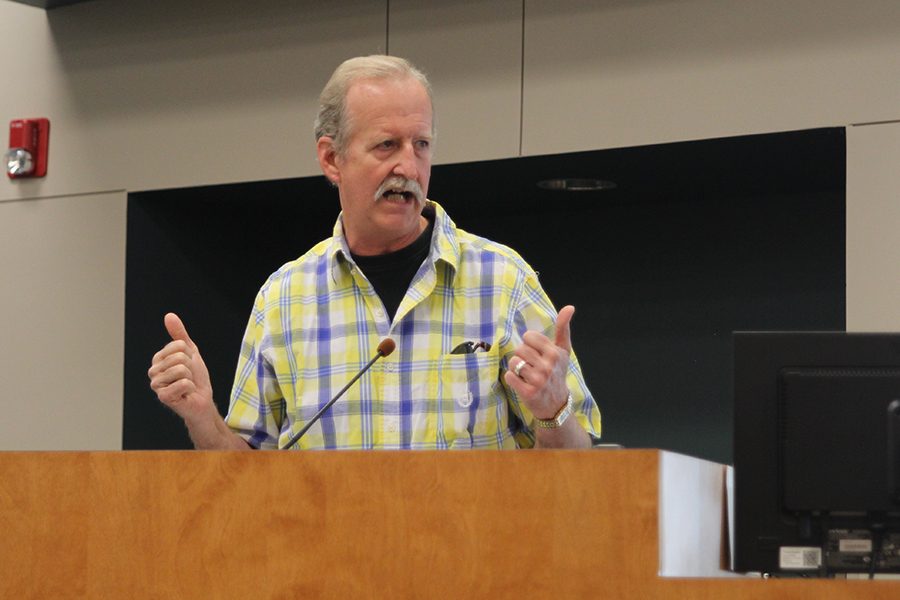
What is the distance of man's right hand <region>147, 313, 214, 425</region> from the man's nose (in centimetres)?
56

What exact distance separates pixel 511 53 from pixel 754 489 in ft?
7.74

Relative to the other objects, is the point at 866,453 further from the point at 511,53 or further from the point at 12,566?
the point at 511,53

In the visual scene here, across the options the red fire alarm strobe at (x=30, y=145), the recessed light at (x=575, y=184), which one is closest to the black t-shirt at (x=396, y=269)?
the recessed light at (x=575, y=184)

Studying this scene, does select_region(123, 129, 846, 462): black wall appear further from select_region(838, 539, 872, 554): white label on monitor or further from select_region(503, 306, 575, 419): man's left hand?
select_region(838, 539, 872, 554): white label on monitor

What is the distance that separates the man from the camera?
2.59 metres

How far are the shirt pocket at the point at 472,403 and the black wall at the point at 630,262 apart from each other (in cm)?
154

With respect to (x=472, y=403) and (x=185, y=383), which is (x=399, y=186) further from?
(x=185, y=383)

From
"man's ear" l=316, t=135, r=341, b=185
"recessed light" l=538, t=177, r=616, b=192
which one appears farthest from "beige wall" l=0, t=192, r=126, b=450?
"man's ear" l=316, t=135, r=341, b=185

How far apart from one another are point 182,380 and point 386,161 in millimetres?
635

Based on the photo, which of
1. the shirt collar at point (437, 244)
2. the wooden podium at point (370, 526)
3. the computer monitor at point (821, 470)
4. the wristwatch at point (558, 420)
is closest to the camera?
the wooden podium at point (370, 526)

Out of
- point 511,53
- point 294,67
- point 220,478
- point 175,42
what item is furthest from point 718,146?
point 220,478

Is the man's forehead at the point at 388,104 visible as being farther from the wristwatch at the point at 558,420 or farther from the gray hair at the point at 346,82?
the wristwatch at the point at 558,420

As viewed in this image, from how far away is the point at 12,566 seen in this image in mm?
2018

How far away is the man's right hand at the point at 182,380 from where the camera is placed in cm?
234
